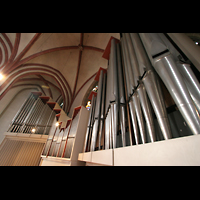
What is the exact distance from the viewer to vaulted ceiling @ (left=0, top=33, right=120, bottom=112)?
5.09 m

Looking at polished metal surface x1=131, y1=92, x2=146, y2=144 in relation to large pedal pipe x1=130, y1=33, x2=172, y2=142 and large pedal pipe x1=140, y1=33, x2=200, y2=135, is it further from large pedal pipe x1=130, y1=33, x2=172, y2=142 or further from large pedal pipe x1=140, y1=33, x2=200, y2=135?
large pedal pipe x1=140, y1=33, x2=200, y2=135

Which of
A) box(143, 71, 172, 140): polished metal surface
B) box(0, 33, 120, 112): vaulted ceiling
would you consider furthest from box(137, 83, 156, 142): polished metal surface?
box(0, 33, 120, 112): vaulted ceiling

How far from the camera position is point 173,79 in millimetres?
756

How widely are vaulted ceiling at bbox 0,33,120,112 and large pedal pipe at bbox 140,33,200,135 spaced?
3.97m

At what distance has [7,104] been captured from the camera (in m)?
7.76

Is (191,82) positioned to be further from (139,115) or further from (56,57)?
(56,57)

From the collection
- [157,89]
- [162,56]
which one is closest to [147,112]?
[157,89]

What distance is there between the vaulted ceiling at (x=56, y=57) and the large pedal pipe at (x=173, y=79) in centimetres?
Answer: 397

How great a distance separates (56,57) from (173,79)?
7473 millimetres

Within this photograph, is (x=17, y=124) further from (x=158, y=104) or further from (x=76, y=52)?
(x=158, y=104)
